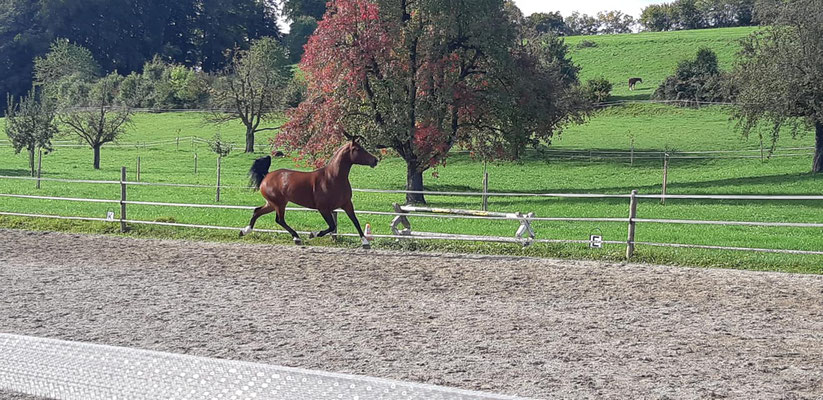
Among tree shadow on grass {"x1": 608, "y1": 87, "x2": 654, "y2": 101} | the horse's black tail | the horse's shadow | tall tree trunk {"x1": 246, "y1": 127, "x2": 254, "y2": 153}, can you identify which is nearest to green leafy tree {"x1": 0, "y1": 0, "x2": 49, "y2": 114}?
tall tree trunk {"x1": 246, "y1": 127, "x2": 254, "y2": 153}

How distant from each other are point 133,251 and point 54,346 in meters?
8.69

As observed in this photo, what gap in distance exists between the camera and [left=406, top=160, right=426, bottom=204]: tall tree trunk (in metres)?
A: 22.7

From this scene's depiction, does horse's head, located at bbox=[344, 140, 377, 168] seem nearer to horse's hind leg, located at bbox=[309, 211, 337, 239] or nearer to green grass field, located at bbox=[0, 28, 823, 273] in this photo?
horse's hind leg, located at bbox=[309, 211, 337, 239]

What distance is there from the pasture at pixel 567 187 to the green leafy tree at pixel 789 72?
2335 mm

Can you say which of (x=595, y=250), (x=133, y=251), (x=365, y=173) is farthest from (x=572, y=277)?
(x=365, y=173)

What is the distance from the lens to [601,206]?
70.8ft

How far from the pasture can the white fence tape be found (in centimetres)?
876

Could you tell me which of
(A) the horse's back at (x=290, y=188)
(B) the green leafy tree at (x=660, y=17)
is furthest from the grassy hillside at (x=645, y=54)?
(A) the horse's back at (x=290, y=188)

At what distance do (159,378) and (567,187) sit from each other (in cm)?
2433

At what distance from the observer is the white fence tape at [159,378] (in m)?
3.69

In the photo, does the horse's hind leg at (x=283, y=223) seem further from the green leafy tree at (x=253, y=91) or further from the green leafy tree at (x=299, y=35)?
the green leafy tree at (x=299, y=35)

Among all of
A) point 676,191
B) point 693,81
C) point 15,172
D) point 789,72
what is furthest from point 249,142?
point 789,72

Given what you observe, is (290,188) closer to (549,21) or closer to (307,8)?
(307,8)

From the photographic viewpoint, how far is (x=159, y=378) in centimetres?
414
